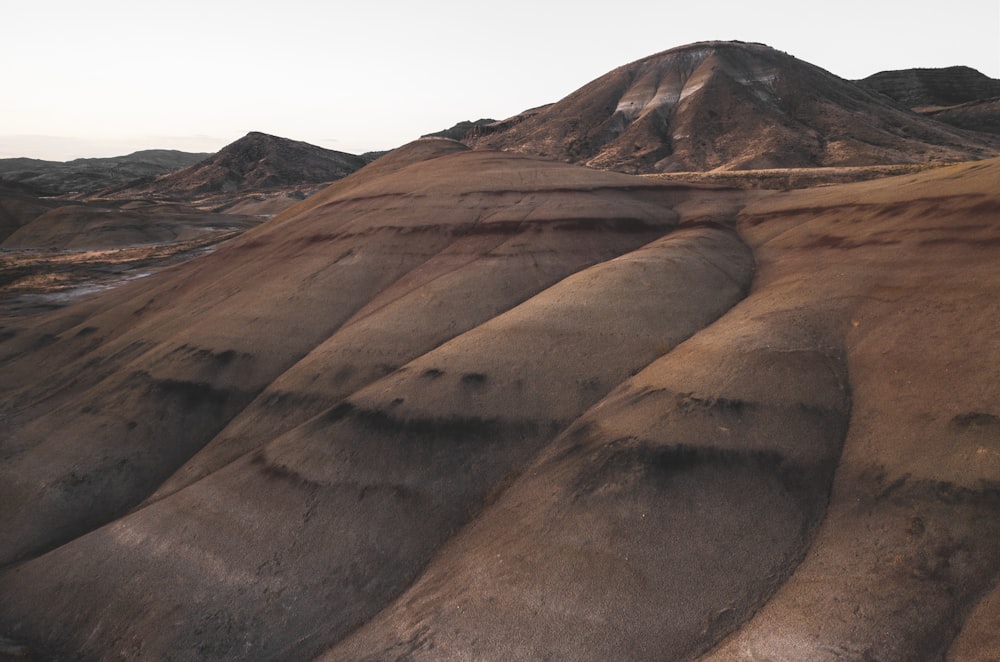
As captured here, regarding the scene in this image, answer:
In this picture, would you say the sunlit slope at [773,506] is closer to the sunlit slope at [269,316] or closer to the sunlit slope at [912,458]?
the sunlit slope at [912,458]

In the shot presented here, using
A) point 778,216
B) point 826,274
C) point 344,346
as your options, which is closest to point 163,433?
point 344,346

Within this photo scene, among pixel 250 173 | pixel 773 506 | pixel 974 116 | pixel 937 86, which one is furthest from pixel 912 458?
pixel 250 173

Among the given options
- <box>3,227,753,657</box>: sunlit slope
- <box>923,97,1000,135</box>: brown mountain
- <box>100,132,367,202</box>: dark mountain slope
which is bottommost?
<box>3,227,753,657</box>: sunlit slope

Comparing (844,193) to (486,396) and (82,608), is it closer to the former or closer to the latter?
(486,396)

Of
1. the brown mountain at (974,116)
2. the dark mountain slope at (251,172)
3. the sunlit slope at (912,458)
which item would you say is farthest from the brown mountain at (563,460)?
the dark mountain slope at (251,172)

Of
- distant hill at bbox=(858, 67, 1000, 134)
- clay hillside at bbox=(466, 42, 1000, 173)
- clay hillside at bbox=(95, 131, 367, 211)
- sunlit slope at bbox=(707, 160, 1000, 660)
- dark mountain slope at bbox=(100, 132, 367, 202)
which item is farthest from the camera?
dark mountain slope at bbox=(100, 132, 367, 202)

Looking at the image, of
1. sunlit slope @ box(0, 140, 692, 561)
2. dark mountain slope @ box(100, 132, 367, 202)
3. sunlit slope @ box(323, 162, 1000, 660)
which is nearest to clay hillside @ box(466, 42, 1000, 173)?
dark mountain slope @ box(100, 132, 367, 202)

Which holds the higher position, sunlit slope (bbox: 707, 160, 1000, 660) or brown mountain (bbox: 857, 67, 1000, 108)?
brown mountain (bbox: 857, 67, 1000, 108)

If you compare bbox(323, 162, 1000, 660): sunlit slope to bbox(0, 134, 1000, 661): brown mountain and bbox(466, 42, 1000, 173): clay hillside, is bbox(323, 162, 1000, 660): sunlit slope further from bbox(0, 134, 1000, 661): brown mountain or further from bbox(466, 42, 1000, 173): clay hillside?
bbox(466, 42, 1000, 173): clay hillside
